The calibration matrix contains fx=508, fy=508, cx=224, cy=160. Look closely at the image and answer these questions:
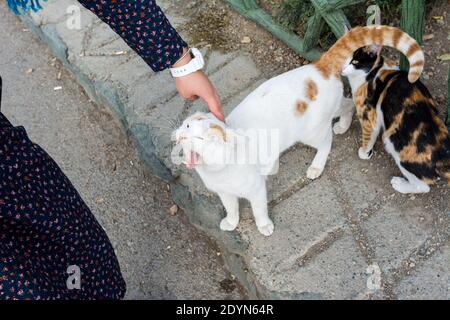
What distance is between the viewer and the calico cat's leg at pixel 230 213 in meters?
2.19

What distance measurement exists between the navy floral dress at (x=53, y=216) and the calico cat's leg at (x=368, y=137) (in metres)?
0.98

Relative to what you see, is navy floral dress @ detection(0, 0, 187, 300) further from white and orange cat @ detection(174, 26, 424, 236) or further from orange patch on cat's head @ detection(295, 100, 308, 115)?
orange patch on cat's head @ detection(295, 100, 308, 115)

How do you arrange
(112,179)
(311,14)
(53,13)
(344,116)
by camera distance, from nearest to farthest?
1. (344,116)
2. (311,14)
3. (112,179)
4. (53,13)

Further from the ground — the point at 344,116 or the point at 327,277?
the point at 344,116

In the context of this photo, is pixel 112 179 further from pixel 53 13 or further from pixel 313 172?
pixel 53 13

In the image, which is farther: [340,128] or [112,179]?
[112,179]

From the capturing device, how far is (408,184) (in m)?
2.24

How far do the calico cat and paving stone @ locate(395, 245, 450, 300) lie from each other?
1.00 ft

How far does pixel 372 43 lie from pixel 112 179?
167cm

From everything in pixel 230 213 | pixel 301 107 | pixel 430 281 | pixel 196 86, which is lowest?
pixel 430 281

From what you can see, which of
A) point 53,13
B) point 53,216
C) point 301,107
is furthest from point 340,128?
point 53,13

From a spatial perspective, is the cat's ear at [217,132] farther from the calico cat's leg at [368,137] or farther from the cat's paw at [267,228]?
the calico cat's leg at [368,137]

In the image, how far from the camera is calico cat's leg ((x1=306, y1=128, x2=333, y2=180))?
235 cm

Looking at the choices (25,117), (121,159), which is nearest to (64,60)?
(25,117)
